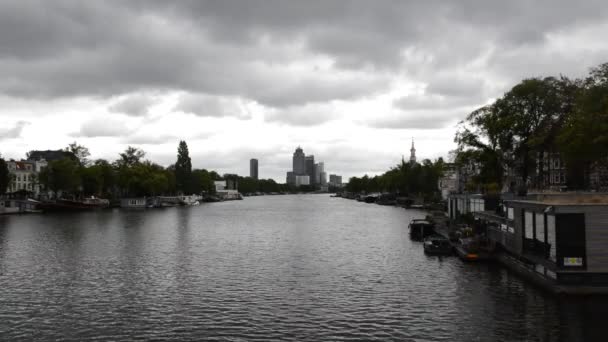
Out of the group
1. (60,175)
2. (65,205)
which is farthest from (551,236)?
(60,175)

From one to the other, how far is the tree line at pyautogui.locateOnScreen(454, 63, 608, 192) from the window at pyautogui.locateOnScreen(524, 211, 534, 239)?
661 inches

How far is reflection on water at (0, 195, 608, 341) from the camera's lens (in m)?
30.1

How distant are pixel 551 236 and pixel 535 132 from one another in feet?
147

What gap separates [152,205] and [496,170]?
138509mm

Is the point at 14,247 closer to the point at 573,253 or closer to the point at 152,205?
the point at 573,253

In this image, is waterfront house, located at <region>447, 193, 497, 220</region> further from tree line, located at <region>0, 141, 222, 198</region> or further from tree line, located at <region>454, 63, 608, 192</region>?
tree line, located at <region>0, 141, 222, 198</region>

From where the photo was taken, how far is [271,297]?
3825cm

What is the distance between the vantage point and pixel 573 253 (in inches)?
1425

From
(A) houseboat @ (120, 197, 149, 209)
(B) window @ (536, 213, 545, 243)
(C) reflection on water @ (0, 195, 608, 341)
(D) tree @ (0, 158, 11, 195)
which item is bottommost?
(C) reflection on water @ (0, 195, 608, 341)

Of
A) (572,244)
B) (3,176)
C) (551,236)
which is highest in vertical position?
(3,176)

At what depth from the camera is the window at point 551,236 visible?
37781mm

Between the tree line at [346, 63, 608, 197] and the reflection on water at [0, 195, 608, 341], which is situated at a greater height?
the tree line at [346, 63, 608, 197]

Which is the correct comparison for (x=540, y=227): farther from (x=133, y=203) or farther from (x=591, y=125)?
(x=133, y=203)

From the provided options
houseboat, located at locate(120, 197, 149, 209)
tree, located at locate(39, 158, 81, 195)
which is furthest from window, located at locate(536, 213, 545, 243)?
houseboat, located at locate(120, 197, 149, 209)
